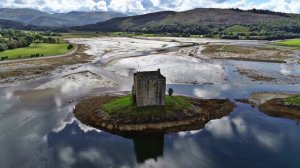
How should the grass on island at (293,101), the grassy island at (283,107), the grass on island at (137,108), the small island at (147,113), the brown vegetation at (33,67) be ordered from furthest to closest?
the brown vegetation at (33,67)
the grass on island at (293,101)
the grassy island at (283,107)
the grass on island at (137,108)
the small island at (147,113)

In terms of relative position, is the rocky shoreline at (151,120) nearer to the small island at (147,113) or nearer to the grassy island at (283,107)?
the small island at (147,113)

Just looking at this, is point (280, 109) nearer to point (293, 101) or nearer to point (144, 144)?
point (293, 101)

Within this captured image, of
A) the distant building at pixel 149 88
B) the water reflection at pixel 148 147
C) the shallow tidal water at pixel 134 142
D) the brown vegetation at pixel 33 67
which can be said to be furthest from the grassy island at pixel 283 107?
the brown vegetation at pixel 33 67

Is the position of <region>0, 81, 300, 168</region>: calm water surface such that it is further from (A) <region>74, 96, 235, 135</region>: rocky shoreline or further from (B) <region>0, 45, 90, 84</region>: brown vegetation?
(B) <region>0, 45, 90, 84</region>: brown vegetation

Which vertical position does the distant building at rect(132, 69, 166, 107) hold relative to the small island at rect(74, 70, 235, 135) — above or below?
above

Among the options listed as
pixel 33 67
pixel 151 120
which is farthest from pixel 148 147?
pixel 33 67

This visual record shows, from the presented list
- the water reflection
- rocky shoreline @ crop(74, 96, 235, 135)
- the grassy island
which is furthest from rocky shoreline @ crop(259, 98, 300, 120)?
the water reflection
